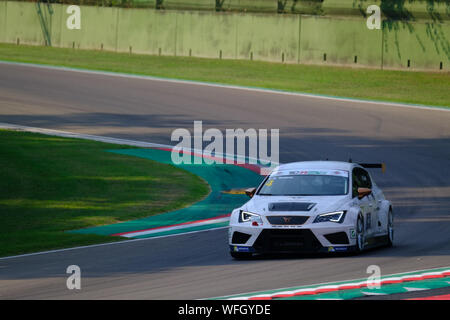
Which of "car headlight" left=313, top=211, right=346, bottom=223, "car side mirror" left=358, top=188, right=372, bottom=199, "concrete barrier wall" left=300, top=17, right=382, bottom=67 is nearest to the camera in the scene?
"car headlight" left=313, top=211, right=346, bottom=223

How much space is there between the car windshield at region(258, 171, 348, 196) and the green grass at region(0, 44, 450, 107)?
22.0 metres

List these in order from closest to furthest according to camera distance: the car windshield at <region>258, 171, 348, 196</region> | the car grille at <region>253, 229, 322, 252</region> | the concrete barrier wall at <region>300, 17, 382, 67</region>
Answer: the car grille at <region>253, 229, 322, 252</region>, the car windshield at <region>258, 171, 348, 196</region>, the concrete barrier wall at <region>300, 17, 382, 67</region>

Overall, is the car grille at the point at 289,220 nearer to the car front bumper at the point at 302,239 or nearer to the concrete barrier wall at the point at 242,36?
the car front bumper at the point at 302,239

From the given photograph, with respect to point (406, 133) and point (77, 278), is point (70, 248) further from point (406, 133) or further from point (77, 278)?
point (406, 133)

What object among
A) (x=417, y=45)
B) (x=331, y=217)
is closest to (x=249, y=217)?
(x=331, y=217)

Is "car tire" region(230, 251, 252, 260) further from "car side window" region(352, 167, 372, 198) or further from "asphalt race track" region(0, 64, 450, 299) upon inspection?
"car side window" region(352, 167, 372, 198)

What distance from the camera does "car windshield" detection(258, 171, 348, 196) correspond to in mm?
14891

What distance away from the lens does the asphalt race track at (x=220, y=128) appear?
12.2m

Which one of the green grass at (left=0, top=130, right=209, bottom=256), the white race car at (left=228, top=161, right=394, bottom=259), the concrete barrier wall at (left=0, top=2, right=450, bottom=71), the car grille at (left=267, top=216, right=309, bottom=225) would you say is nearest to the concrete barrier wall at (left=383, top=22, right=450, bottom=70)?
the concrete barrier wall at (left=0, top=2, right=450, bottom=71)

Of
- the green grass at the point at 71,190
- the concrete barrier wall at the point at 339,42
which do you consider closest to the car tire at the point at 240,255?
the green grass at the point at 71,190

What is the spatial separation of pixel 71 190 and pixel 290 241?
922cm

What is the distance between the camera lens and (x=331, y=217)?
46.0 feet
